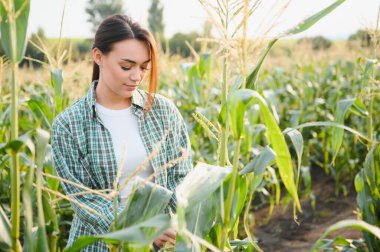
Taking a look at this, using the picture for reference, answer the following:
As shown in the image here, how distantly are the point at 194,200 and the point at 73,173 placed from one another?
83cm

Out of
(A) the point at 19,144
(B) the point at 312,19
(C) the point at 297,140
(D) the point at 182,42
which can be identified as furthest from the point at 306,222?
(D) the point at 182,42

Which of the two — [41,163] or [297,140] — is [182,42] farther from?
[41,163]

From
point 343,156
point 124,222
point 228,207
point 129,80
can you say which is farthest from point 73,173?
point 343,156

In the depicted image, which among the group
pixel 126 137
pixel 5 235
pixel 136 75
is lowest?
pixel 5 235

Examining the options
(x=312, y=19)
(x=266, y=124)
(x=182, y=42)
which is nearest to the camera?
(x=266, y=124)

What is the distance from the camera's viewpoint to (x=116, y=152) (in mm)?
2113

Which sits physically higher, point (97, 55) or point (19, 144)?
point (97, 55)

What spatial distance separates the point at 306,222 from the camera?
15.7 feet

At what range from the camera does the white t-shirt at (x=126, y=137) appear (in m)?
2.12

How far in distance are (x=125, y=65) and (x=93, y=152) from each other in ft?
1.26

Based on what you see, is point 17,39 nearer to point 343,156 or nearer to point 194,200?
point 194,200

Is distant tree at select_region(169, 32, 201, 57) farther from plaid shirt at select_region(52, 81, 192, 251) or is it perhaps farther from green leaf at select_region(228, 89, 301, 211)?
green leaf at select_region(228, 89, 301, 211)

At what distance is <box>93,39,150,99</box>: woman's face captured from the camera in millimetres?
2027

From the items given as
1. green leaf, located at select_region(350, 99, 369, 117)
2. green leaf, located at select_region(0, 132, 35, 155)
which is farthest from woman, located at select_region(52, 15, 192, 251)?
green leaf, located at select_region(350, 99, 369, 117)
